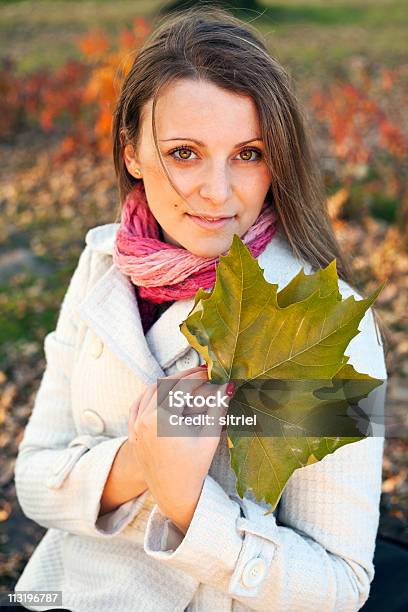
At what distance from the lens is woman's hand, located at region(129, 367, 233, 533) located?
1480 mm

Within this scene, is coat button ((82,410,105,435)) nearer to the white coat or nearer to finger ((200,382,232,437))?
the white coat

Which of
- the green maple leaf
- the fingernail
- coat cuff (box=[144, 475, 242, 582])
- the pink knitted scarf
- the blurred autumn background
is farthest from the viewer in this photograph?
the blurred autumn background

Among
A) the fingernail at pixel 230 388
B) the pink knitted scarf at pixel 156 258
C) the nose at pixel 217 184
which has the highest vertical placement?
the nose at pixel 217 184

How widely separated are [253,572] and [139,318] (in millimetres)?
654

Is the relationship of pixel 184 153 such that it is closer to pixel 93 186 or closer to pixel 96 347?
pixel 96 347

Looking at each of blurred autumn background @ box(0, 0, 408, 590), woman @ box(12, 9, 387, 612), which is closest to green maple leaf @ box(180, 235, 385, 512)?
woman @ box(12, 9, 387, 612)

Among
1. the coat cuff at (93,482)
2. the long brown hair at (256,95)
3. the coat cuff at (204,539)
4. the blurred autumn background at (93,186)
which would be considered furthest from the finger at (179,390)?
the blurred autumn background at (93,186)

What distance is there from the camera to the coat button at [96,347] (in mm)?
1965

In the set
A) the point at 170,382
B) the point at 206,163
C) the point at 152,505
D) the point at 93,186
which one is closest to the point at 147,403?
the point at 170,382

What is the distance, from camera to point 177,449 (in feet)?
4.85

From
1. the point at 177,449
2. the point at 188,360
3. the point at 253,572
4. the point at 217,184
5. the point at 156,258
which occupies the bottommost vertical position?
the point at 253,572

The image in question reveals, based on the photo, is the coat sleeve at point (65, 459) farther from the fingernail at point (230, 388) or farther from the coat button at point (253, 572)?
the fingernail at point (230, 388)

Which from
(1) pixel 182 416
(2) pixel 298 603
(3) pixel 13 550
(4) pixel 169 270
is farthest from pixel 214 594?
(3) pixel 13 550

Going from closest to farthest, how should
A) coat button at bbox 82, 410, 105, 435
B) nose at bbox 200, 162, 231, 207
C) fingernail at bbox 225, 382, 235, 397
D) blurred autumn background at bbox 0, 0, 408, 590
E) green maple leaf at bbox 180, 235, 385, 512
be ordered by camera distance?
green maple leaf at bbox 180, 235, 385, 512 → fingernail at bbox 225, 382, 235, 397 → nose at bbox 200, 162, 231, 207 → coat button at bbox 82, 410, 105, 435 → blurred autumn background at bbox 0, 0, 408, 590
